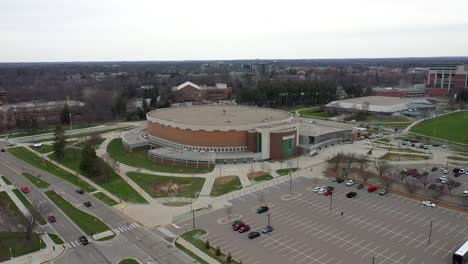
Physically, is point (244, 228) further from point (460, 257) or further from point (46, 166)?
point (46, 166)

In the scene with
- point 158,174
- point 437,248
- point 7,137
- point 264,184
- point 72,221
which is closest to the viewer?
point 437,248

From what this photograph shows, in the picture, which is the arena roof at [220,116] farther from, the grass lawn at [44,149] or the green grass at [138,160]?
the grass lawn at [44,149]

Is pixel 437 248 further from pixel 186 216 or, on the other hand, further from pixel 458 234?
pixel 186 216

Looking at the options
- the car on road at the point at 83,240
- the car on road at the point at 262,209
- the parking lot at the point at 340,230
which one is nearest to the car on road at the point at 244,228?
the parking lot at the point at 340,230

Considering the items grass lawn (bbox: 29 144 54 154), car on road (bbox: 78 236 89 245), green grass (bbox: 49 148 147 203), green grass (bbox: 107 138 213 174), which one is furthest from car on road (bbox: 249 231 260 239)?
grass lawn (bbox: 29 144 54 154)

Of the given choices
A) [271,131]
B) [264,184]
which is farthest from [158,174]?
[271,131]
